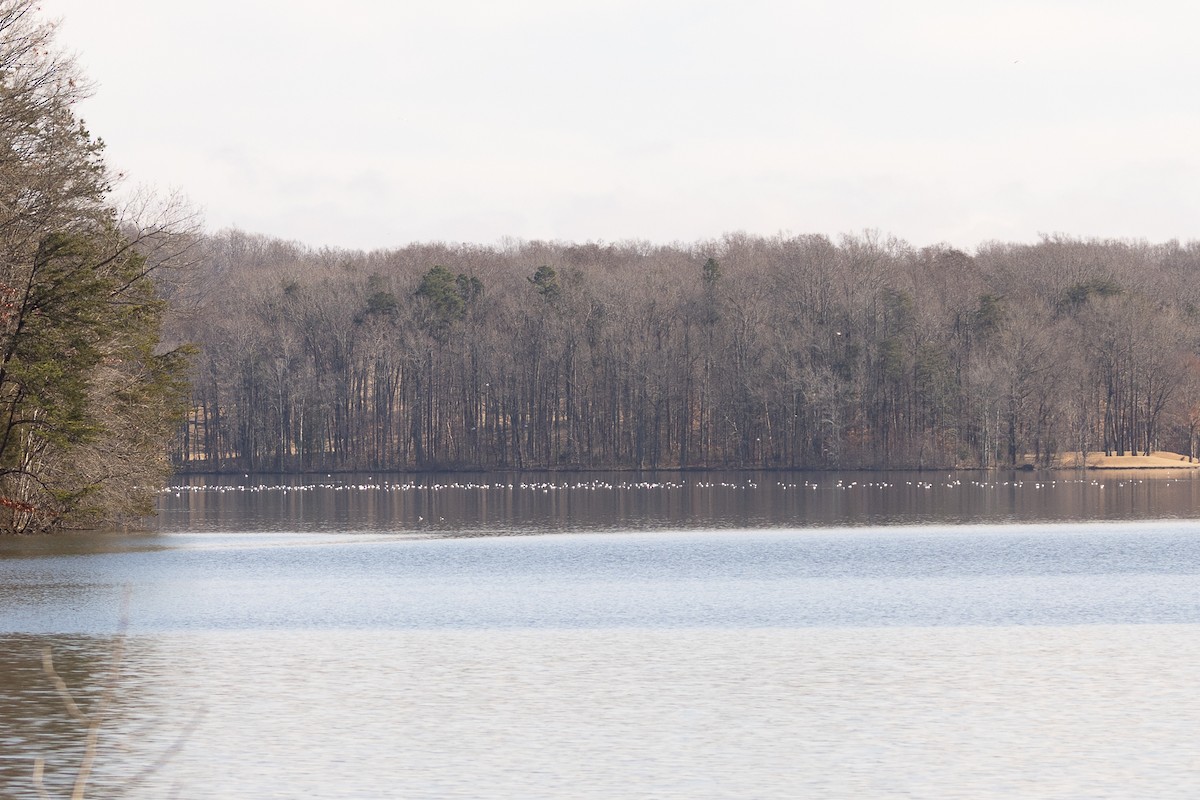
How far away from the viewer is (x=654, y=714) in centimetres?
1773

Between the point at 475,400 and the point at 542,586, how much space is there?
294 ft

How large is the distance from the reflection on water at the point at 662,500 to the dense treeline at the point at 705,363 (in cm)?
708

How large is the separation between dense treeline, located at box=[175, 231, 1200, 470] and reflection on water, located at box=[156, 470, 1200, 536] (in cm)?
708

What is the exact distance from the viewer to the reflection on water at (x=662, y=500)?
193ft

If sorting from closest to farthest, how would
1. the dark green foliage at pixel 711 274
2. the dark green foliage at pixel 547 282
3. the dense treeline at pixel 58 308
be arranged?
the dense treeline at pixel 58 308 → the dark green foliage at pixel 711 274 → the dark green foliage at pixel 547 282

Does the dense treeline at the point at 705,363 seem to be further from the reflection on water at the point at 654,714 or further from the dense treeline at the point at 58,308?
the reflection on water at the point at 654,714

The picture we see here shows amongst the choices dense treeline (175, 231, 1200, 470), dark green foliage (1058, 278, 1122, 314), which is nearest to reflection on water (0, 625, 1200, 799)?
dense treeline (175, 231, 1200, 470)

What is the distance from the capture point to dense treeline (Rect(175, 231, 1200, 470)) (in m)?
115

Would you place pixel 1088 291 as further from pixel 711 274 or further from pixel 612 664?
pixel 612 664

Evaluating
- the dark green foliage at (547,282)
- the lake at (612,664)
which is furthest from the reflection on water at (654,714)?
the dark green foliage at (547,282)

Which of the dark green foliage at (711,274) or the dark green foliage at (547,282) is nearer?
the dark green foliage at (711,274)

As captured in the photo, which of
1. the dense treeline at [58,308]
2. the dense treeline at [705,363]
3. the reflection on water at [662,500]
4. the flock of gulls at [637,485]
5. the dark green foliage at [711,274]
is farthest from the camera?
the dark green foliage at [711,274]

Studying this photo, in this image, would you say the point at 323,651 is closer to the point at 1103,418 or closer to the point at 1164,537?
the point at 1164,537

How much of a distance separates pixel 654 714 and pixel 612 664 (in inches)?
163
